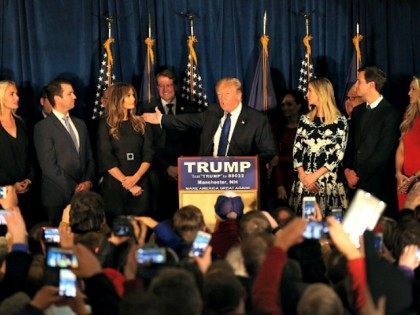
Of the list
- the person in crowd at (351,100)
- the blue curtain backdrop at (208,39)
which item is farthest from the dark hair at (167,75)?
the person in crowd at (351,100)

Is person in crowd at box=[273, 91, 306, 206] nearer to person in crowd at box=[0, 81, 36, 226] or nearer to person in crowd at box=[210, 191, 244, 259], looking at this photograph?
person in crowd at box=[210, 191, 244, 259]

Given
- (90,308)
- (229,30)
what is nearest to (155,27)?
(229,30)

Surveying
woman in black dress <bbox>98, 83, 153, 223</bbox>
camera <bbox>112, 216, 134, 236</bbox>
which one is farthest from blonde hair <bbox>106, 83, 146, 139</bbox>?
camera <bbox>112, 216, 134, 236</bbox>

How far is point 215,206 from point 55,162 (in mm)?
1695

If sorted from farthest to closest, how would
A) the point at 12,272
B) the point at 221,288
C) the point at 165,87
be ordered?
the point at 165,87 → the point at 12,272 → the point at 221,288

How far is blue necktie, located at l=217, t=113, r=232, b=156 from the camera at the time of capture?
22.4 ft

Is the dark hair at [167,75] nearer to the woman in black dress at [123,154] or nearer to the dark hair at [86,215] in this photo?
the woman in black dress at [123,154]

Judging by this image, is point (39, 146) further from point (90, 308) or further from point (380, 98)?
point (90, 308)

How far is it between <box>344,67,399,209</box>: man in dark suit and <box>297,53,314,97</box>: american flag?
4.13ft

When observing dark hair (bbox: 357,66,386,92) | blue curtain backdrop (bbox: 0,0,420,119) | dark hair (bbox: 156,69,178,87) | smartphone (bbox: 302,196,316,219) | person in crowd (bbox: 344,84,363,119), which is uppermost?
blue curtain backdrop (bbox: 0,0,420,119)

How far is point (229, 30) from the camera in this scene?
8297 mm

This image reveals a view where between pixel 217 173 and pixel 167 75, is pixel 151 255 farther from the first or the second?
pixel 167 75

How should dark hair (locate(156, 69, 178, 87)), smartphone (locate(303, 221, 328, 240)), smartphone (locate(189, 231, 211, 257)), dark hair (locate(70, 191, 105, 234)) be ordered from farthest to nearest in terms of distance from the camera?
dark hair (locate(156, 69, 178, 87))
dark hair (locate(70, 191, 105, 234))
smartphone (locate(303, 221, 328, 240))
smartphone (locate(189, 231, 211, 257))

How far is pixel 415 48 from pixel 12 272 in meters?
5.80
